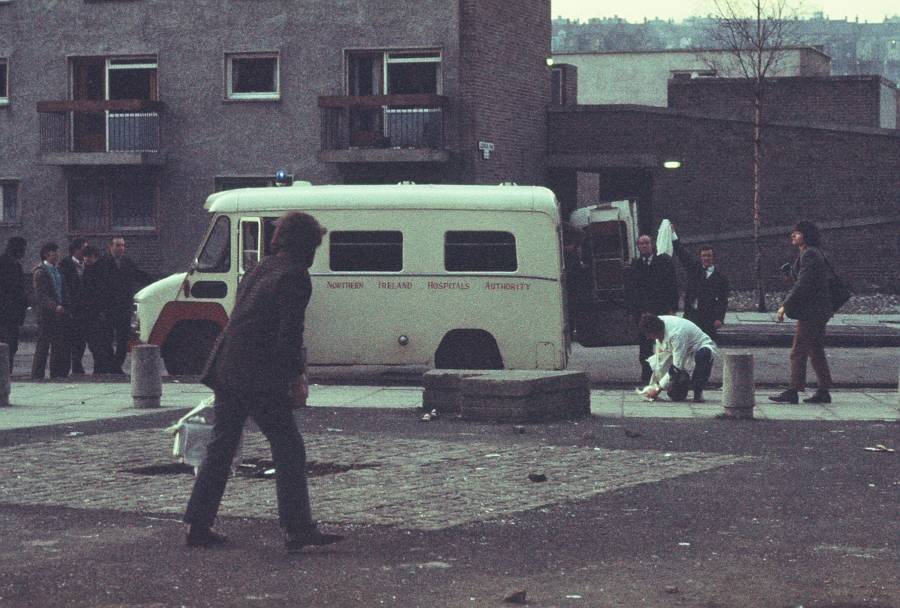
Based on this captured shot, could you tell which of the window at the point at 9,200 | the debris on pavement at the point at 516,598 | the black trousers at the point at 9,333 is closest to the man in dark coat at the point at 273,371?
the debris on pavement at the point at 516,598

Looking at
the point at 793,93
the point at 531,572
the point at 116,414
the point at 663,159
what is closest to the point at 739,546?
the point at 531,572

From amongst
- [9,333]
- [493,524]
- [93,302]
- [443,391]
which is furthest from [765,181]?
[493,524]

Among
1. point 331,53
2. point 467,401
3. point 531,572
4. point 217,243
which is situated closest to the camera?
point 531,572

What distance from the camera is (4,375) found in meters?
16.4

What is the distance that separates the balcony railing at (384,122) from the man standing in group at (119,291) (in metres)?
14.8

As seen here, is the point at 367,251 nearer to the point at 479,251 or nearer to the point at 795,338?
the point at 479,251

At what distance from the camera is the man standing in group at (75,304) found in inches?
794

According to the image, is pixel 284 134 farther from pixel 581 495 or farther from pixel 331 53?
pixel 581 495

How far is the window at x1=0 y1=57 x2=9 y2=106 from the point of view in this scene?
126ft

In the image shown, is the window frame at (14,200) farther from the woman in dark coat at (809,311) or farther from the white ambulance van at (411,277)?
the woman in dark coat at (809,311)

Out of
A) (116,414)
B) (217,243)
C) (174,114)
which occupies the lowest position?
(116,414)

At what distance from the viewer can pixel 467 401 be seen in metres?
14.8

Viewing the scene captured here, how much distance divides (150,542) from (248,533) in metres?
0.56

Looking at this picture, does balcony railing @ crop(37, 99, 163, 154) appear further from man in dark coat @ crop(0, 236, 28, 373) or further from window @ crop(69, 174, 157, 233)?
man in dark coat @ crop(0, 236, 28, 373)
